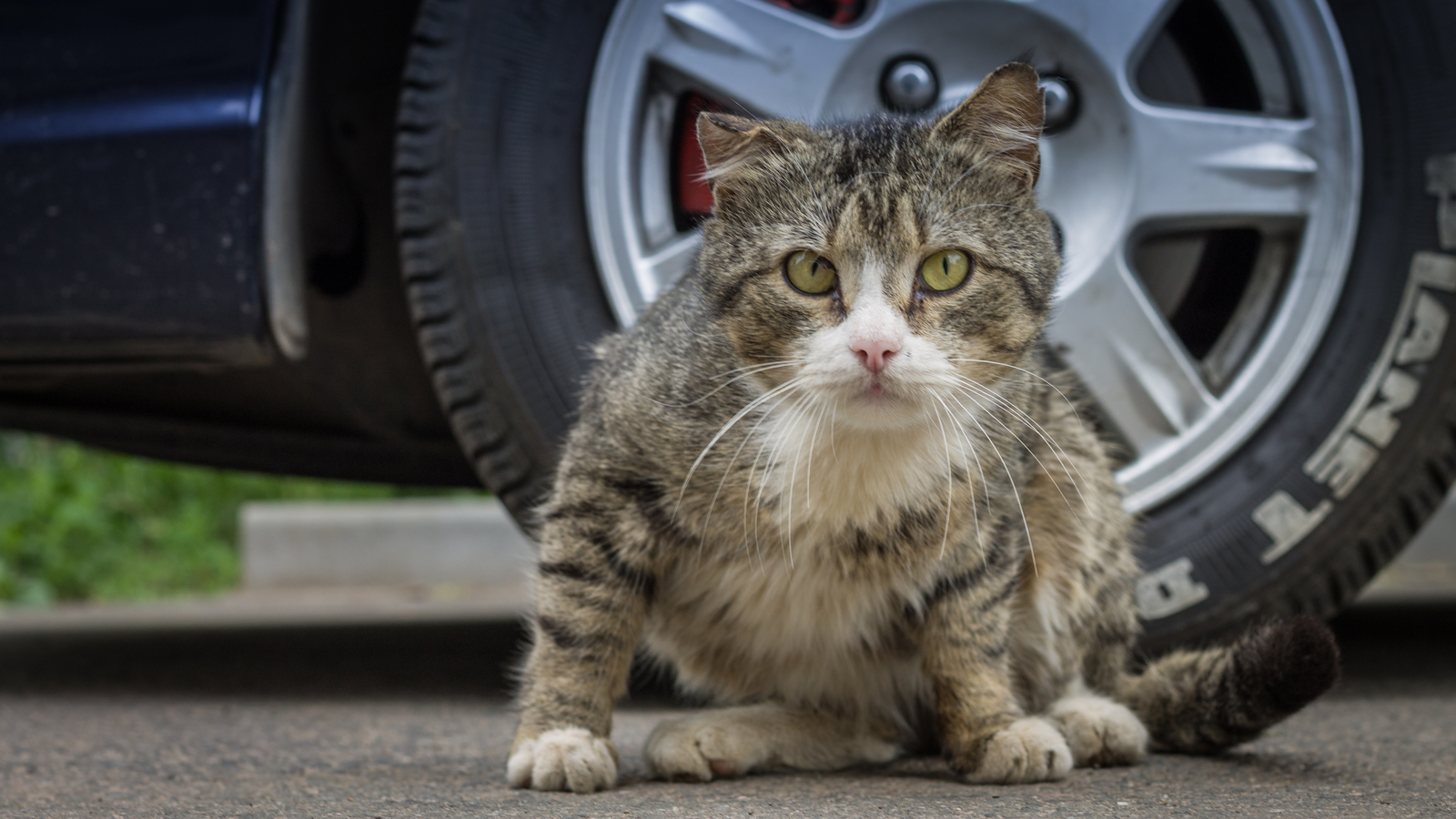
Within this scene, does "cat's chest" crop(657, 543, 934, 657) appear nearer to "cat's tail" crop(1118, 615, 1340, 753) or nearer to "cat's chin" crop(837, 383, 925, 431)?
"cat's chin" crop(837, 383, 925, 431)

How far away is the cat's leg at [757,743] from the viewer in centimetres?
181

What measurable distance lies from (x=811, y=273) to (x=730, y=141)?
240 millimetres

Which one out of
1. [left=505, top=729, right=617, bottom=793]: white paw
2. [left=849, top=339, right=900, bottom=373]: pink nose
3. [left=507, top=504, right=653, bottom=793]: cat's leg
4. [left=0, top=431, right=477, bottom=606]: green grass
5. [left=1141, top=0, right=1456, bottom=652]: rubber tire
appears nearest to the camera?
[left=849, top=339, right=900, bottom=373]: pink nose

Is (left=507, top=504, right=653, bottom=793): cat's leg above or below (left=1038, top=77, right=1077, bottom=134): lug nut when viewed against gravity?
below

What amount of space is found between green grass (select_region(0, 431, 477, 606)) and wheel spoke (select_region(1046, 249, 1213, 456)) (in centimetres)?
458

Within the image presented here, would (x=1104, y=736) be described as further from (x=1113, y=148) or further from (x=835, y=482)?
(x=1113, y=148)

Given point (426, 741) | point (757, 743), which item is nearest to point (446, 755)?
point (426, 741)

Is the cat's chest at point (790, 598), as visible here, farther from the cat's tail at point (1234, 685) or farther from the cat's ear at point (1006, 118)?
the cat's ear at point (1006, 118)

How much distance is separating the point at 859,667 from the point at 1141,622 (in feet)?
2.21

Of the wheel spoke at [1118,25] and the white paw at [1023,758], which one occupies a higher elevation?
the wheel spoke at [1118,25]

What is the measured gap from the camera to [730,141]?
1.80m

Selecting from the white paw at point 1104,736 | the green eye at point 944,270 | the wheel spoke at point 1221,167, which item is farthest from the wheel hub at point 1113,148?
the green eye at point 944,270

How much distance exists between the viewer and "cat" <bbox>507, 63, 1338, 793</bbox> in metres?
1.72

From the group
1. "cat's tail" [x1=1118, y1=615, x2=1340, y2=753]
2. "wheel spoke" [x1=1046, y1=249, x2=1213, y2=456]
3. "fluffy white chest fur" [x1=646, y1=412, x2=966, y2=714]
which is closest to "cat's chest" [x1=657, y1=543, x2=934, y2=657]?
"fluffy white chest fur" [x1=646, y1=412, x2=966, y2=714]
